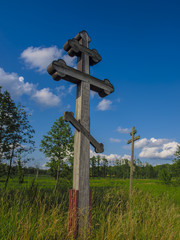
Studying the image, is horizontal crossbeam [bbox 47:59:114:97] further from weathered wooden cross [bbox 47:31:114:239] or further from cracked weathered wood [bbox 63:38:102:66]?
cracked weathered wood [bbox 63:38:102:66]

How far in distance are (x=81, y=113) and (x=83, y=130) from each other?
12.4 inches

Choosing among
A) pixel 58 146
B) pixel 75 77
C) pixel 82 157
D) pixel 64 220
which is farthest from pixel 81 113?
pixel 58 146

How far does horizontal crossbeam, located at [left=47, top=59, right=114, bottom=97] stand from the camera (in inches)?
123

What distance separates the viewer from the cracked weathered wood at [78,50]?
3529mm

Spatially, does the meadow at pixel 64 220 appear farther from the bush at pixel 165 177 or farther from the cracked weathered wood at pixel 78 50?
the bush at pixel 165 177

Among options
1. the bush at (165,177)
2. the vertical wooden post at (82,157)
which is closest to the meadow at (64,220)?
the vertical wooden post at (82,157)

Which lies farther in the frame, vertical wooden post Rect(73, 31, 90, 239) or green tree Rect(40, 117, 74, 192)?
green tree Rect(40, 117, 74, 192)

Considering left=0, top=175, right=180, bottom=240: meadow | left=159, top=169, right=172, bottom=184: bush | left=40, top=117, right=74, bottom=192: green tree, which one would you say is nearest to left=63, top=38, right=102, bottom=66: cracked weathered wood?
left=0, top=175, right=180, bottom=240: meadow

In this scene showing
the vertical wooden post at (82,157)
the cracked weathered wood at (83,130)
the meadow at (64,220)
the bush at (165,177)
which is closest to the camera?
the meadow at (64,220)

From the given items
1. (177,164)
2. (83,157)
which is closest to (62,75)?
(83,157)

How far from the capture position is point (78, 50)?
3607mm

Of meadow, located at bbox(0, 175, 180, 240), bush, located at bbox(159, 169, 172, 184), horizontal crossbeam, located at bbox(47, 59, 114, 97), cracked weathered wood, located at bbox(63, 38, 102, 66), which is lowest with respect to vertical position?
bush, located at bbox(159, 169, 172, 184)

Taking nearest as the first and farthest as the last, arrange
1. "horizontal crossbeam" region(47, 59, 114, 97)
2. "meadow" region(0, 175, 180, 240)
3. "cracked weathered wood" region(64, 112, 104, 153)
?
"meadow" region(0, 175, 180, 240)
"cracked weathered wood" region(64, 112, 104, 153)
"horizontal crossbeam" region(47, 59, 114, 97)

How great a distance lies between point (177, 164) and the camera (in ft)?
78.1
